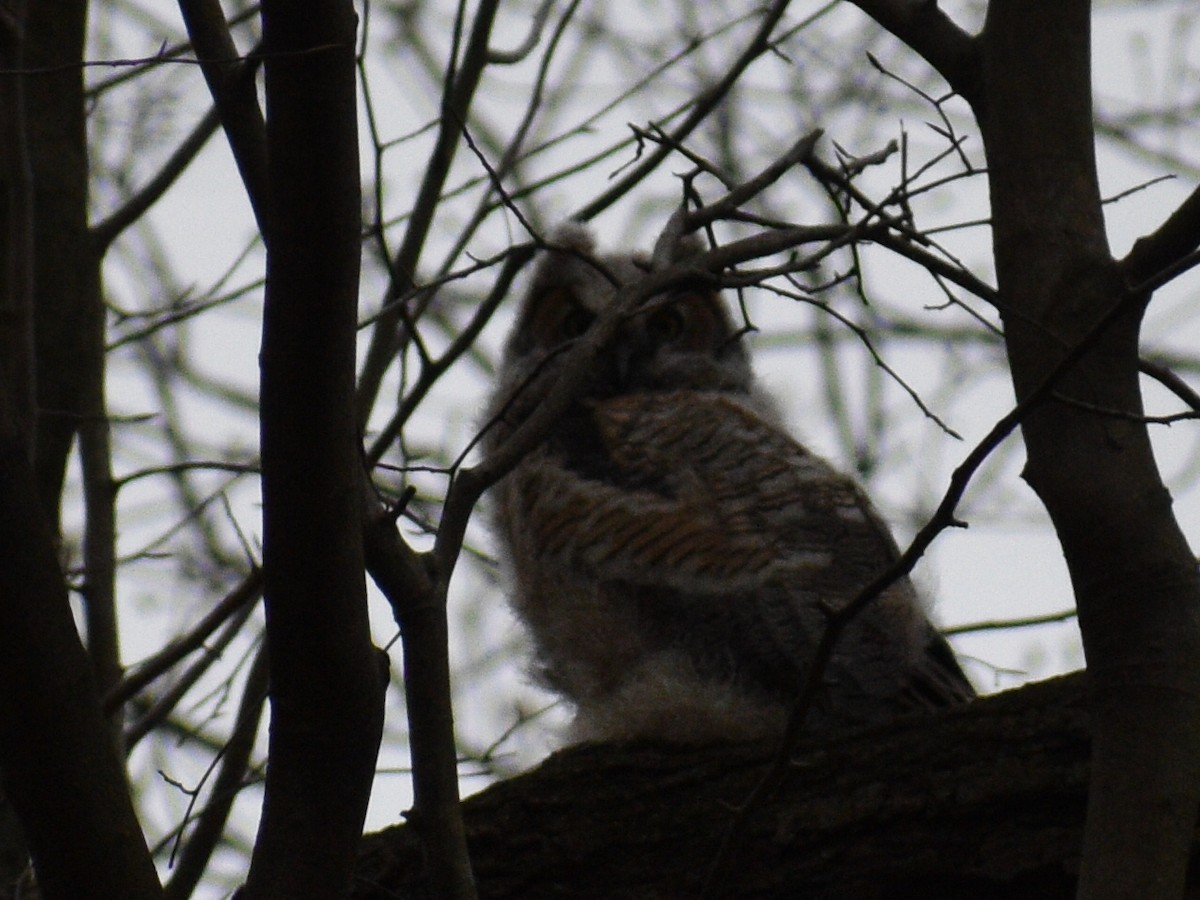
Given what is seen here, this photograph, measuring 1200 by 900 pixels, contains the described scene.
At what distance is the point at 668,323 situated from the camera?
15.2 ft

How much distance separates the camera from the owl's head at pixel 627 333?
4453mm

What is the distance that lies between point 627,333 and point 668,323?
22cm

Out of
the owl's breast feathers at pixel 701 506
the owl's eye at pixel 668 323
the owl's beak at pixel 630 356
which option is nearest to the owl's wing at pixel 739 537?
the owl's breast feathers at pixel 701 506

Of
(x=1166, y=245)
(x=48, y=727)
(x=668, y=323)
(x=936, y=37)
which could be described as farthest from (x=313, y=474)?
(x=668, y=323)

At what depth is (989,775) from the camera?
2.67m

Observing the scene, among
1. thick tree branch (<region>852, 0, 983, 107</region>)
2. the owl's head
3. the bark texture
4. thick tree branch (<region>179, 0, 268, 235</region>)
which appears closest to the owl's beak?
the owl's head

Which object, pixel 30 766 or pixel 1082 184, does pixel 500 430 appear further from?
pixel 30 766

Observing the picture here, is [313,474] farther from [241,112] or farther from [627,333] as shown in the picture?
[627,333]

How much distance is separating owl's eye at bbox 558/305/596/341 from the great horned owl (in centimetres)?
61

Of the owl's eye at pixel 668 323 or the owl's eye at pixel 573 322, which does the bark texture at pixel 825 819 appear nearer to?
the owl's eye at pixel 668 323

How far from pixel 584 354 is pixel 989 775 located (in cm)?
100

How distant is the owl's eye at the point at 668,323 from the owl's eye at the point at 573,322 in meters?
0.20

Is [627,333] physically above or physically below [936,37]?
above

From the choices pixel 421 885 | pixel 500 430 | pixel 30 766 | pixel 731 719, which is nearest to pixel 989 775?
pixel 731 719
